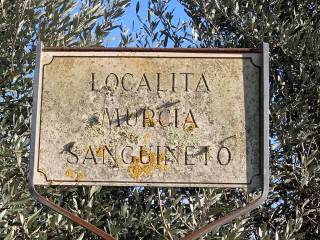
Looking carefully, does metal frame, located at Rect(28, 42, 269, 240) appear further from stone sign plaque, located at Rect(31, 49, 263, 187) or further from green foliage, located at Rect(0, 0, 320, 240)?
green foliage, located at Rect(0, 0, 320, 240)

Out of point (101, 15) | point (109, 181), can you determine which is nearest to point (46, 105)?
point (109, 181)

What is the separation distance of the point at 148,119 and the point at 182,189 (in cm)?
279

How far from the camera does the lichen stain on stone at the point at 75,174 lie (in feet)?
9.88

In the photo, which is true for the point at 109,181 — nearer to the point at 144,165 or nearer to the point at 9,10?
the point at 144,165

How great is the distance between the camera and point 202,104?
3.06m

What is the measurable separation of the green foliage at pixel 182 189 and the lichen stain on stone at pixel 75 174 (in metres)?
1.65

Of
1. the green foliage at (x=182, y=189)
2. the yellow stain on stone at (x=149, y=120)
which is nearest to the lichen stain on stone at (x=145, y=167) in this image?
the yellow stain on stone at (x=149, y=120)

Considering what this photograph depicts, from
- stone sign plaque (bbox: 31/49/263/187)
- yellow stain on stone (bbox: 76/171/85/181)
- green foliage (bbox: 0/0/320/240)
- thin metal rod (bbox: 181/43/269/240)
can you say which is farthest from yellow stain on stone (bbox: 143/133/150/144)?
green foliage (bbox: 0/0/320/240)

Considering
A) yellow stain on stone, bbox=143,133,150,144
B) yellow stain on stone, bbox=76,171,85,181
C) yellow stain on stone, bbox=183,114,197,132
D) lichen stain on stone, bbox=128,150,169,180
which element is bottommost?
yellow stain on stone, bbox=76,171,85,181

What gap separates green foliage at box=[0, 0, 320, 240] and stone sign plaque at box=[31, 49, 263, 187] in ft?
5.36

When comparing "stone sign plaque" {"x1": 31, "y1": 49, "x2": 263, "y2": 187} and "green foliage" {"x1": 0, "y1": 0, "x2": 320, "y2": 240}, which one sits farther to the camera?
"green foliage" {"x1": 0, "y1": 0, "x2": 320, "y2": 240}

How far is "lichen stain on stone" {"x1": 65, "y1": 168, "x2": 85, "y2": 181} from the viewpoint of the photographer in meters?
3.01

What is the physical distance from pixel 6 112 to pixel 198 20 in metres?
2.27

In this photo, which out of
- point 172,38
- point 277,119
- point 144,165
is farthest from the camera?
point 172,38
